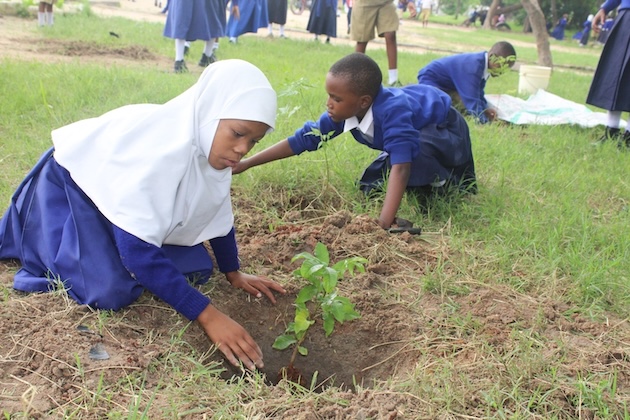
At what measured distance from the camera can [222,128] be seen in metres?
2.01

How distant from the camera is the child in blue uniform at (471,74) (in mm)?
5156

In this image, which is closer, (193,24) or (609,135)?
(609,135)

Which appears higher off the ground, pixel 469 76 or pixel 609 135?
pixel 469 76

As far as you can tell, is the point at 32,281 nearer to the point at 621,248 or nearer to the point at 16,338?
the point at 16,338

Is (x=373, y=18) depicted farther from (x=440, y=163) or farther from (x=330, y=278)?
(x=330, y=278)

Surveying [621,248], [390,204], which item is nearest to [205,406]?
[390,204]

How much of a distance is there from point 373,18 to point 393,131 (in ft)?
14.3

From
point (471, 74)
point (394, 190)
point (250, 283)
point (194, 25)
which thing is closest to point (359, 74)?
point (394, 190)

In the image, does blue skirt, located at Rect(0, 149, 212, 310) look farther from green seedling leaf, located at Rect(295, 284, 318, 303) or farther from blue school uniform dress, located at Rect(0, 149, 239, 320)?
green seedling leaf, located at Rect(295, 284, 318, 303)

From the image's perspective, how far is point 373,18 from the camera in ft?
22.4

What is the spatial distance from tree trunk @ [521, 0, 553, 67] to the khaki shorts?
2.67m

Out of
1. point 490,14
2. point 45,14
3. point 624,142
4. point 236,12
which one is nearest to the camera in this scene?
→ point 624,142

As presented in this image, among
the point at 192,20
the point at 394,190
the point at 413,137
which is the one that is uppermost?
the point at 192,20

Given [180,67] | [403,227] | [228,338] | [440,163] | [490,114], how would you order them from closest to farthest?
[228,338] < [403,227] < [440,163] < [490,114] < [180,67]
